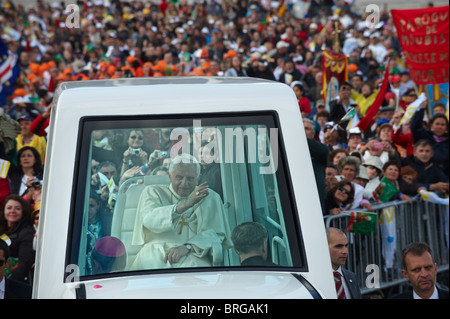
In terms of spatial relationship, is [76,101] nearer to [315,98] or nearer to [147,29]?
[315,98]

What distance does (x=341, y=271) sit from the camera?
549 centimetres

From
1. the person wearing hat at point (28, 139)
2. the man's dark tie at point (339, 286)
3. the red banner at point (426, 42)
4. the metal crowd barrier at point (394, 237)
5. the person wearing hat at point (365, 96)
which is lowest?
the man's dark tie at point (339, 286)

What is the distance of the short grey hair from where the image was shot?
3.97m

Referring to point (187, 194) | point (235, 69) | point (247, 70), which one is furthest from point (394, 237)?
point (247, 70)

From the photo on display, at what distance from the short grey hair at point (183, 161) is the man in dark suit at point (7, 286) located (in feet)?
7.95

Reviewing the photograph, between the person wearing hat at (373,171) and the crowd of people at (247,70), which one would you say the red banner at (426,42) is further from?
the person wearing hat at (373,171)

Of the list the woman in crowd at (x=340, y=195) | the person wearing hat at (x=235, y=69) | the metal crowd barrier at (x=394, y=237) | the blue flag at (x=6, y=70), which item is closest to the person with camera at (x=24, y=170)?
the woman in crowd at (x=340, y=195)

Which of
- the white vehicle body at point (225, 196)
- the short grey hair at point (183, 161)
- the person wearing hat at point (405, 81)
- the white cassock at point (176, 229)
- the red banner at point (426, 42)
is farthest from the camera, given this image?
the person wearing hat at point (405, 81)

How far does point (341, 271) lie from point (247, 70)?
11.1m

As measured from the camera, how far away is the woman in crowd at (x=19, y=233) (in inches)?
289

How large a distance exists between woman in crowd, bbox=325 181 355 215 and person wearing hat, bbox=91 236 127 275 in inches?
179

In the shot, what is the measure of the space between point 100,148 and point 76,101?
0.26 meters

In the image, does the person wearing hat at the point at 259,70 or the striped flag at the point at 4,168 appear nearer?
the striped flag at the point at 4,168

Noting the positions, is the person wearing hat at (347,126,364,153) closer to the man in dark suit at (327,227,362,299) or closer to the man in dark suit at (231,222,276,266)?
the man in dark suit at (327,227,362,299)
